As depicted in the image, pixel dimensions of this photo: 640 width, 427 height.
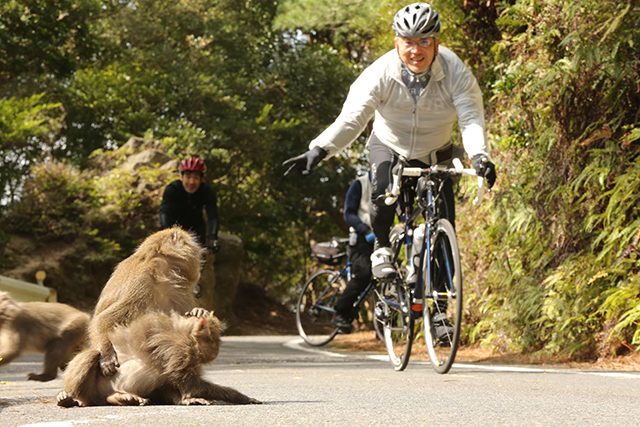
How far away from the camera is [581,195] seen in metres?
7.56

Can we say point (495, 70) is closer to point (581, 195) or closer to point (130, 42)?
point (581, 195)

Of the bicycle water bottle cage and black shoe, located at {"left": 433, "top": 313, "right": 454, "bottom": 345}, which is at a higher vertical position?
the bicycle water bottle cage

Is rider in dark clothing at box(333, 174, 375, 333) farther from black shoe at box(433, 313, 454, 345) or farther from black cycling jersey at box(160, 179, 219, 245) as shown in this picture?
black shoe at box(433, 313, 454, 345)

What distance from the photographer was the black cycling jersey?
780 cm

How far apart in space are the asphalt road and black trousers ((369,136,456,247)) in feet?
3.71

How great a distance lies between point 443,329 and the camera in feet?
17.0

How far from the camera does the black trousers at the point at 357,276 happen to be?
9.16 meters

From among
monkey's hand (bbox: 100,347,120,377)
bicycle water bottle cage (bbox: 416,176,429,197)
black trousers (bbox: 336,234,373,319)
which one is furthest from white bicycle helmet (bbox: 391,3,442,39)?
black trousers (bbox: 336,234,373,319)

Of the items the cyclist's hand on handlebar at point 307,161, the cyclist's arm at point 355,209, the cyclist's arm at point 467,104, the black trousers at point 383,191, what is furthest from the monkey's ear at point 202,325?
the cyclist's arm at point 355,209

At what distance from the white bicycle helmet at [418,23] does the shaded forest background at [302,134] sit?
211 centimetres

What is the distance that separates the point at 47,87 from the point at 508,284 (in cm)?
1366

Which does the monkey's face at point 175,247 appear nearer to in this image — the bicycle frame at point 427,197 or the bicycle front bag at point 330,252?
the bicycle frame at point 427,197

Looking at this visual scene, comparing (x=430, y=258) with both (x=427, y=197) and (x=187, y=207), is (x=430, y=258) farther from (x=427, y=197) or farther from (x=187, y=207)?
(x=187, y=207)

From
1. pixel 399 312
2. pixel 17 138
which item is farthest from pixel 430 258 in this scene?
pixel 17 138
